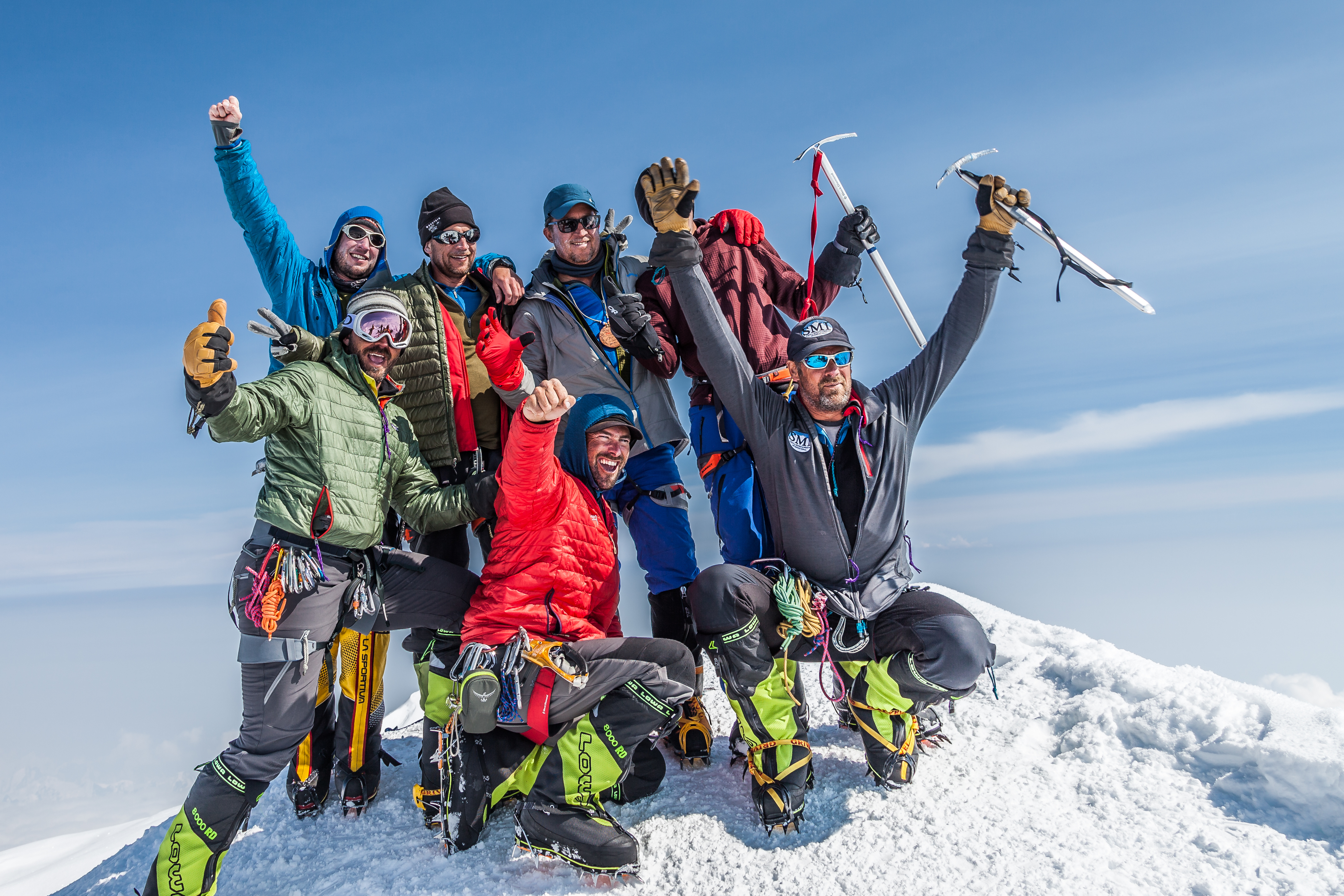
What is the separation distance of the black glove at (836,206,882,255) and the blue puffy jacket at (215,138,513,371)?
2.89m

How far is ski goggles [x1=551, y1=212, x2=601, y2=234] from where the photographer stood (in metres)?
4.63

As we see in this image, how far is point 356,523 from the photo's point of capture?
3.58 m

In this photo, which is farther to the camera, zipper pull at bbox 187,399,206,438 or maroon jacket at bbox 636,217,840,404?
maroon jacket at bbox 636,217,840,404

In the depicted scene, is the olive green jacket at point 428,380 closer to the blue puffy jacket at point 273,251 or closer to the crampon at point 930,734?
the blue puffy jacket at point 273,251

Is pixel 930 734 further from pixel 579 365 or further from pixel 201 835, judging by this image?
pixel 201 835

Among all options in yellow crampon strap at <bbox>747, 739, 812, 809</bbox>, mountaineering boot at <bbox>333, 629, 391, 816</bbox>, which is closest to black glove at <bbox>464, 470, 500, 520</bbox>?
mountaineering boot at <bbox>333, 629, 391, 816</bbox>

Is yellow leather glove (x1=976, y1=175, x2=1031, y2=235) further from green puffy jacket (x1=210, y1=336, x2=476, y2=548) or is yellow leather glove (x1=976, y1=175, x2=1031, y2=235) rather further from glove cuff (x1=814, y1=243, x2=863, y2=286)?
green puffy jacket (x1=210, y1=336, x2=476, y2=548)

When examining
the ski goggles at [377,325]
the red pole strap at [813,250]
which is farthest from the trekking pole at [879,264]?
the ski goggles at [377,325]

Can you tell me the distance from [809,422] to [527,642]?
184cm

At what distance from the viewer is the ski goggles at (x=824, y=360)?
4.05m

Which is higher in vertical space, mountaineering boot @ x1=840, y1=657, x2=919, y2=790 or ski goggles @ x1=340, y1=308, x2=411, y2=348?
ski goggles @ x1=340, y1=308, x2=411, y2=348

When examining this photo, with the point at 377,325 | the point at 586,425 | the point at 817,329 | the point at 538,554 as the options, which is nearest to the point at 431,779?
the point at 538,554

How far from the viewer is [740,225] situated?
4.89 m

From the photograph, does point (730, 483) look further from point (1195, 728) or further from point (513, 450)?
point (1195, 728)
